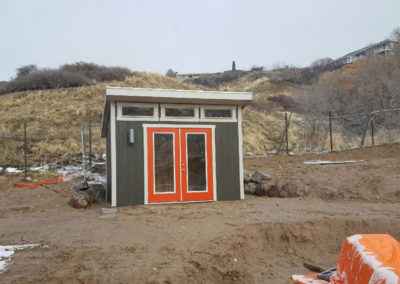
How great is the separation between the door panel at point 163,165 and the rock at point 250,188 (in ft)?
7.66

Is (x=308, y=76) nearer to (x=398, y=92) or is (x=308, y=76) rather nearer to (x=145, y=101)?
(x=398, y=92)

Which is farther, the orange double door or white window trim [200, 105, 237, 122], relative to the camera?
white window trim [200, 105, 237, 122]

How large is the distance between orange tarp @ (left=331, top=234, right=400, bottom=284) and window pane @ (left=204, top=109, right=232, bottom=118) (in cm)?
627

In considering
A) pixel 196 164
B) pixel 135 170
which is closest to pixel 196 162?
pixel 196 164

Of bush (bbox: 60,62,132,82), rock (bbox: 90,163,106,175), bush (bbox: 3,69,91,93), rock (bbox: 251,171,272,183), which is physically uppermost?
bush (bbox: 60,62,132,82)

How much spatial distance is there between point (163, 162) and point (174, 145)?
20.0 inches

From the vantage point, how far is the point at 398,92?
19.9 m

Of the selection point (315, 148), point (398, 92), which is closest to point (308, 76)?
point (398, 92)

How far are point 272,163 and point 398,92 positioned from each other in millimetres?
11819

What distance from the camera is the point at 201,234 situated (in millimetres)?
5371

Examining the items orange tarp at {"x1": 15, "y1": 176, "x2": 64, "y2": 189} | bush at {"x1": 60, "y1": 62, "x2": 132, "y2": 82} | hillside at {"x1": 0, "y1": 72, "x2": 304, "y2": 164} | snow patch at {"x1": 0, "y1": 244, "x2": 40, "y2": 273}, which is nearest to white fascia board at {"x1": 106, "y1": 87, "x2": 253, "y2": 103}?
snow patch at {"x1": 0, "y1": 244, "x2": 40, "y2": 273}

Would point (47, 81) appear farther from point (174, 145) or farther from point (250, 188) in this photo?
point (250, 188)

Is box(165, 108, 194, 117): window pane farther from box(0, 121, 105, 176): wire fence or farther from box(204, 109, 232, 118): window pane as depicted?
box(0, 121, 105, 176): wire fence

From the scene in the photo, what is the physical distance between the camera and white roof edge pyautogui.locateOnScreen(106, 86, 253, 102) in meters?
7.94
